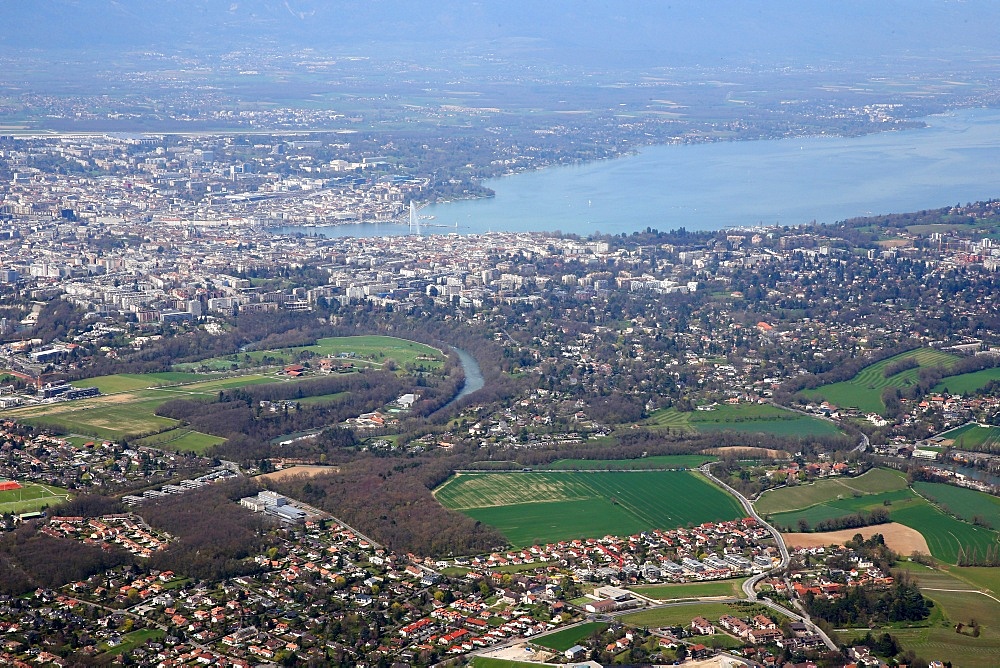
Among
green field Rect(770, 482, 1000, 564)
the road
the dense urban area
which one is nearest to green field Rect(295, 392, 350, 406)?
the dense urban area

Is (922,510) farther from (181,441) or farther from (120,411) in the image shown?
(120,411)

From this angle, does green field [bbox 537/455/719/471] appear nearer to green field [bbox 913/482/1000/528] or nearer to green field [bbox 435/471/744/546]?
green field [bbox 435/471/744/546]

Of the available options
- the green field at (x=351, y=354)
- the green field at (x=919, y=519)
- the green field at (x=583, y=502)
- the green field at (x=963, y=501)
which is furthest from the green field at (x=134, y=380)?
the green field at (x=963, y=501)

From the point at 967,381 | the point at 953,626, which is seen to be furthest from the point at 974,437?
the point at 953,626

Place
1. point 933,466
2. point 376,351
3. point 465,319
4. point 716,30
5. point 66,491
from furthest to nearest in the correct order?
point 716,30
point 465,319
point 376,351
point 933,466
point 66,491

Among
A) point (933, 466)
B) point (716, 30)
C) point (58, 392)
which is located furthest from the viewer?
point (716, 30)

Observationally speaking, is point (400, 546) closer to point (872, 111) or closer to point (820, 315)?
point (820, 315)

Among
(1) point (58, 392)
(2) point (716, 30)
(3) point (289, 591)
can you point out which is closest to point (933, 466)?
(3) point (289, 591)
